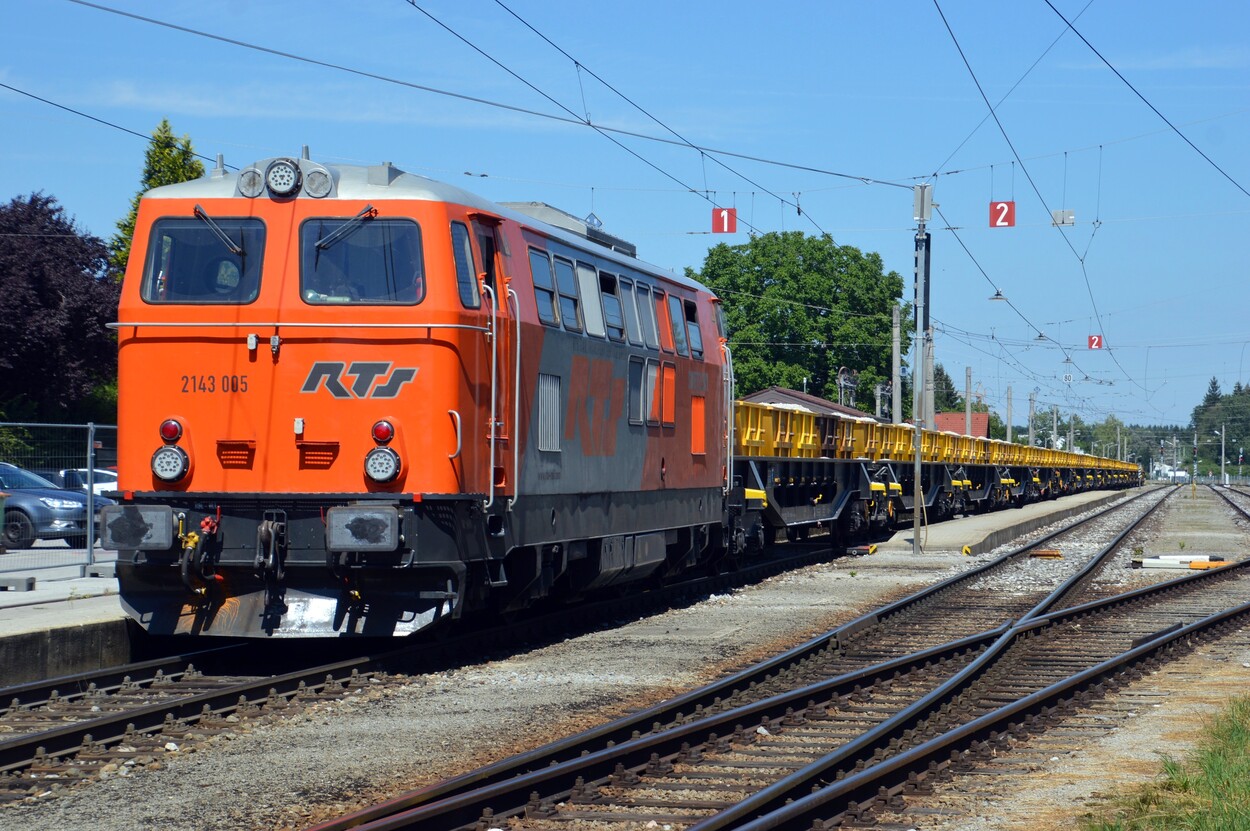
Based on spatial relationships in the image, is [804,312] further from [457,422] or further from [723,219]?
[457,422]

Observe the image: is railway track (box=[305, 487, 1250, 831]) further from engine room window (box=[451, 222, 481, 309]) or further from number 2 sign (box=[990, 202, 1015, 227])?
number 2 sign (box=[990, 202, 1015, 227])

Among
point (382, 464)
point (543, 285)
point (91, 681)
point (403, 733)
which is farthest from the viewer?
point (543, 285)

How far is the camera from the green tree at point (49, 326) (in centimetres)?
3912

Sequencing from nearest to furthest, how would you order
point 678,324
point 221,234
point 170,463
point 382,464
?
1. point 382,464
2. point 170,463
3. point 221,234
4. point 678,324

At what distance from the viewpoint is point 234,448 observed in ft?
36.6

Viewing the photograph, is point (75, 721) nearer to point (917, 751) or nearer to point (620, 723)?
point (620, 723)

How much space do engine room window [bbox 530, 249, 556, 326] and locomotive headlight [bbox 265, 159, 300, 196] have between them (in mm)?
2310

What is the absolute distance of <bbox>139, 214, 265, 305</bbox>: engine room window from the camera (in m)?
11.4

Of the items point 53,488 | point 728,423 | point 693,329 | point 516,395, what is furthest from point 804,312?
point 516,395

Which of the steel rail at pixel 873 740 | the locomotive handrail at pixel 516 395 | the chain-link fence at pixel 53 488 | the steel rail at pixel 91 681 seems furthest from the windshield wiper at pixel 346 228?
the steel rail at pixel 873 740

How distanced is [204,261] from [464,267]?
6.62ft

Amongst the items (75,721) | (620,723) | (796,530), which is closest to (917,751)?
(620,723)

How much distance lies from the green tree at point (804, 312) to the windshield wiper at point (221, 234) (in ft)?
208

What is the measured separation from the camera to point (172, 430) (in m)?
11.1
